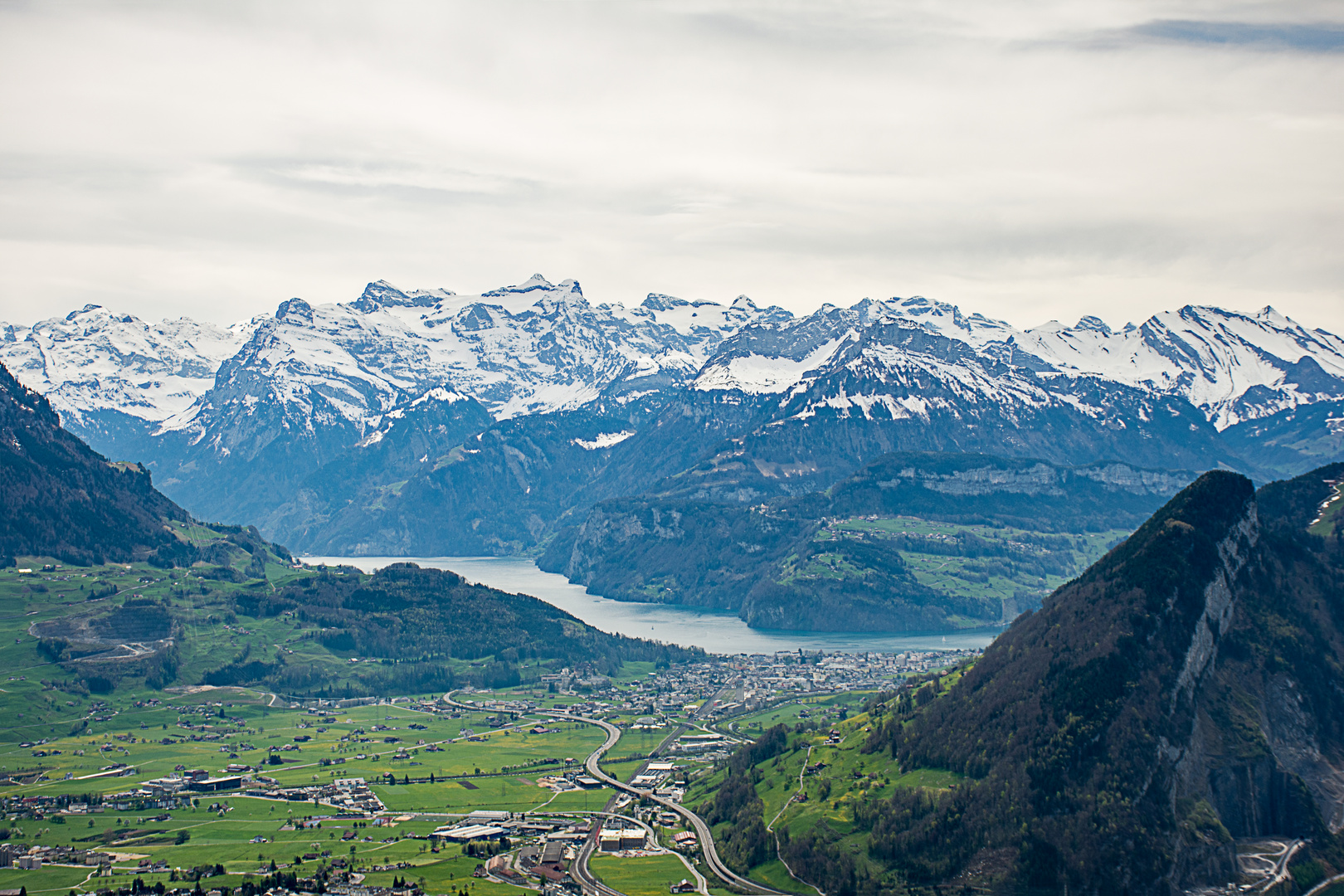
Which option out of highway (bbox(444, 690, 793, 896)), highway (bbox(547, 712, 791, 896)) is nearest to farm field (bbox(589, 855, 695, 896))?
highway (bbox(444, 690, 793, 896))

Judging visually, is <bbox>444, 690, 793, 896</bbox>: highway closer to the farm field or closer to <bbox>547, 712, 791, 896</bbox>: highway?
<bbox>547, 712, 791, 896</bbox>: highway

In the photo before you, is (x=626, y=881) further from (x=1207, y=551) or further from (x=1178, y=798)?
(x=1207, y=551)

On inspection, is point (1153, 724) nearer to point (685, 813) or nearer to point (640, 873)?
point (640, 873)

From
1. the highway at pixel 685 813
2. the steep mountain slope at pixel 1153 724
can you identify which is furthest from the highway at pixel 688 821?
the steep mountain slope at pixel 1153 724

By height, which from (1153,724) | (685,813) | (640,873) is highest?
(1153,724)

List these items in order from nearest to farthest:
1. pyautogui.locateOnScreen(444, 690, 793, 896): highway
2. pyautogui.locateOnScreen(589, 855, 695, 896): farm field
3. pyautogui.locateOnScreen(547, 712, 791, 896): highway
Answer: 1. pyautogui.locateOnScreen(589, 855, 695, 896): farm field
2. pyautogui.locateOnScreen(444, 690, 793, 896): highway
3. pyautogui.locateOnScreen(547, 712, 791, 896): highway

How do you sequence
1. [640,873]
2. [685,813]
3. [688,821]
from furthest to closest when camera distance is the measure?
1. [685,813]
2. [688,821]
3. [640,873]

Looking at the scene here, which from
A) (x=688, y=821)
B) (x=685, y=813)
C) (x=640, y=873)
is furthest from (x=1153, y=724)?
(x=685, y=813)

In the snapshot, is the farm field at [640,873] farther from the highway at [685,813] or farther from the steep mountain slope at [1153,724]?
the steep mountain slope at [1153,724]

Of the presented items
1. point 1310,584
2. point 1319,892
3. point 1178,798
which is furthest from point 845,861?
point 1310,584
